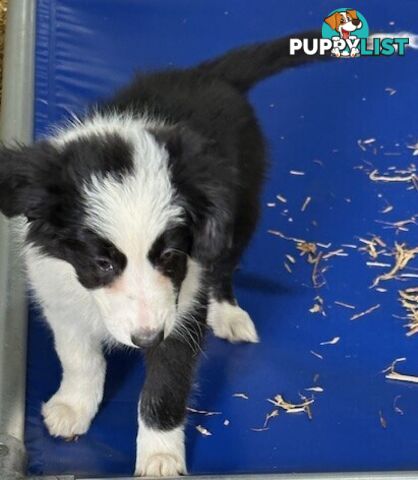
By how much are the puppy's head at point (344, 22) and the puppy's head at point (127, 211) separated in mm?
1923

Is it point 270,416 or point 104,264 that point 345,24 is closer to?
point 270,416

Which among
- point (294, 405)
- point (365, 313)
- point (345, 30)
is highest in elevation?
point (345, 30)

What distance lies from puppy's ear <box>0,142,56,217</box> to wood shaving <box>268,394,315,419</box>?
0.99 metres

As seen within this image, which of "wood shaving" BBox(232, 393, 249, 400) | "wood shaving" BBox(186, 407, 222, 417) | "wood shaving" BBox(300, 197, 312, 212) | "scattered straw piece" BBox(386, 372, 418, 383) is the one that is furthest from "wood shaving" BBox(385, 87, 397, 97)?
"wood shaving" BBox(186, 407, 222, 417)

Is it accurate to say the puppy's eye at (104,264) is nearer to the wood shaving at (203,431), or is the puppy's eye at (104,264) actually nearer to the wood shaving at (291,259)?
the wood shaving at (203,431)

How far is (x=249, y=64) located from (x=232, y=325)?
841mm

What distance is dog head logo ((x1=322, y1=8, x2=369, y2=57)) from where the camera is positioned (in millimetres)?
3736

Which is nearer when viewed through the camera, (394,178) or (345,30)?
(394,178)

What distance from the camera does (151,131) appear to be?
207 centimetres

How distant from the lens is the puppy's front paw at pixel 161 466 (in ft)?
7.48

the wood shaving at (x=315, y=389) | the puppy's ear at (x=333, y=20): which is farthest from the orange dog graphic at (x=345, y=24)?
the wood shaving at (x=315, y=389)

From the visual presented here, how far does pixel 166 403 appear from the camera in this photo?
2.29m

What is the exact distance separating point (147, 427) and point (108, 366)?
0.37 m

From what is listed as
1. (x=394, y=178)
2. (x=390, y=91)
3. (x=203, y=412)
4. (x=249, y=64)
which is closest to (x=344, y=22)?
(x=390, y=91)
